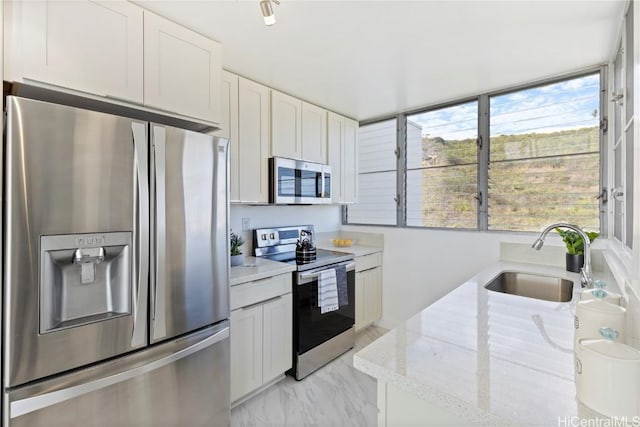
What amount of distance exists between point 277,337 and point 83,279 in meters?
1.33

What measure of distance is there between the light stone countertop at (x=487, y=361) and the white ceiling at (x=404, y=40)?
1.46 meters

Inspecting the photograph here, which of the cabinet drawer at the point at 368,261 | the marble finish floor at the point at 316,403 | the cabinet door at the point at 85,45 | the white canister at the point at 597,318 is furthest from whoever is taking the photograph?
the cabinet drawer at the point at 368,261

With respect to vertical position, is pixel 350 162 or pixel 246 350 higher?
pixel 350 162

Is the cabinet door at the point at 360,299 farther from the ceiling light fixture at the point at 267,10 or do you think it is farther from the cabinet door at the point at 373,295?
the ceiling light fixture at the point at 267,10

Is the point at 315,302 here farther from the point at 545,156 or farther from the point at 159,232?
the point at 545,156

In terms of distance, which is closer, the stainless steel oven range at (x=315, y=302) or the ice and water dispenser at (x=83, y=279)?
the ice and water dispenser at (x=83, y=279)

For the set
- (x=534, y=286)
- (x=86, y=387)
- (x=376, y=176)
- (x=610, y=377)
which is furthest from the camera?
(x=376, y=176)

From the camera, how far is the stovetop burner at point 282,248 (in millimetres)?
2616

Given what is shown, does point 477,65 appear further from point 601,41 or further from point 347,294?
point 347,294

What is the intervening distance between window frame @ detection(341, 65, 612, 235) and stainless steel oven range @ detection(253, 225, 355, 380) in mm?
974

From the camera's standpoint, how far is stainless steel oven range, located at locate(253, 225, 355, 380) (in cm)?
232

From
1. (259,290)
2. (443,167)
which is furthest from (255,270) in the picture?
(443,167)

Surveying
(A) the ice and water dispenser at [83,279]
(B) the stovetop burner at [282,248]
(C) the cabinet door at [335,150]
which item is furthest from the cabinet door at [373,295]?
(A) the ice and water dispenser at [83,279]

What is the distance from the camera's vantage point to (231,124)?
221cm
